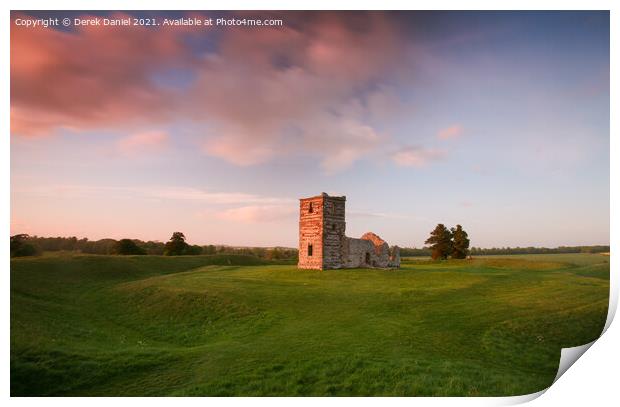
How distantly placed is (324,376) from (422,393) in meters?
3.34

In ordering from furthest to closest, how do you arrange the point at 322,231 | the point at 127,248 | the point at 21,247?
the point at 127,248
the point at 322,231
the point at 21,247

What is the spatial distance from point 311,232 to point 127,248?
15.4 meters

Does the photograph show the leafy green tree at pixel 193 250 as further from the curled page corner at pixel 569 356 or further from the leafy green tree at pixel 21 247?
the curled page corner at pixel 569 356

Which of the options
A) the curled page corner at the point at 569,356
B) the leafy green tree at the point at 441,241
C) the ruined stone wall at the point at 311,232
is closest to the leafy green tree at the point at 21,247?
the ruined stone wall at the point at 311,232

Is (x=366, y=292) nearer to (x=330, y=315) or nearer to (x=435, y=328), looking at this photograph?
(x=330, y=315)

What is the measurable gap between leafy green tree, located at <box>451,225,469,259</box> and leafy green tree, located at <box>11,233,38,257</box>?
32136 mm

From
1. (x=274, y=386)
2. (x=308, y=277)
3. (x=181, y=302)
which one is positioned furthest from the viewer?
(x=308, y=277)

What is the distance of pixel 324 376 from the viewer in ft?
43.8

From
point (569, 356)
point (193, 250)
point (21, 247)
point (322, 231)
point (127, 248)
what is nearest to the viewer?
point (569, 356)

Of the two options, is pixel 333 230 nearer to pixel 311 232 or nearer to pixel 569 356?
pixel 311 232

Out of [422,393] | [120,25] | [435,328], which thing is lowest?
[422,393]

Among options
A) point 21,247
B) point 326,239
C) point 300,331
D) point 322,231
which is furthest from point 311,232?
point 21,247

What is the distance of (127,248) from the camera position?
33.8 metres
